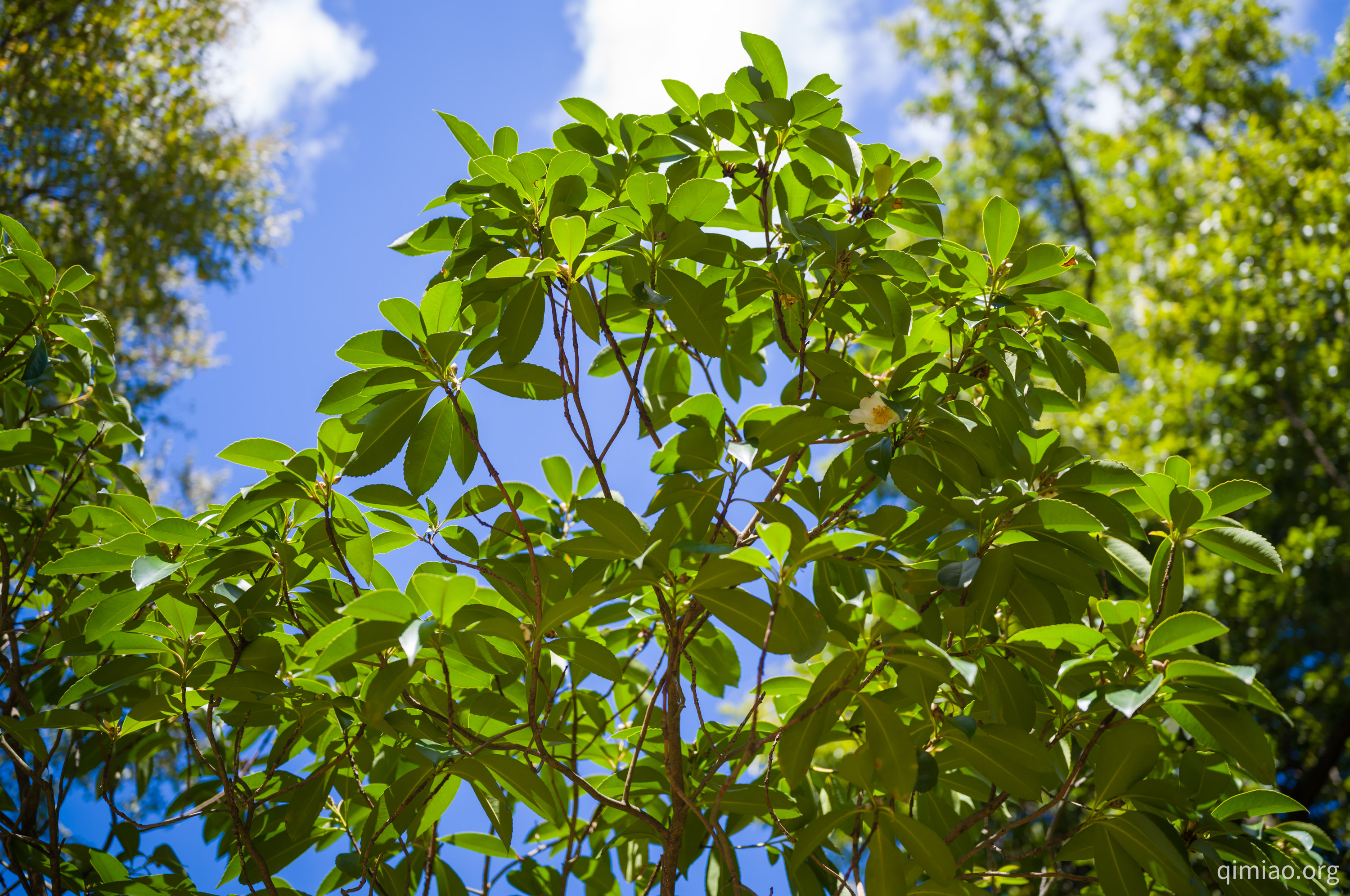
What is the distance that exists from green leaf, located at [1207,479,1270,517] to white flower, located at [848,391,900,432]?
1.41 feet

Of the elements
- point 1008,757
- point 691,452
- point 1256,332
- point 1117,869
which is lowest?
point 1117,869

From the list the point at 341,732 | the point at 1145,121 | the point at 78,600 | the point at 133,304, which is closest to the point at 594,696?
the point at 341,732

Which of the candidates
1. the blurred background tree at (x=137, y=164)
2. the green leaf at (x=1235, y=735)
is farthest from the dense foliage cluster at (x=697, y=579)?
the blurred background tree at (x=137, y=164)

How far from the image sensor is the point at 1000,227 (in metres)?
1.11

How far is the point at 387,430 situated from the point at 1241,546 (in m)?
1.07

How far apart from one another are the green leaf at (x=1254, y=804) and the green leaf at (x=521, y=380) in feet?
3.29

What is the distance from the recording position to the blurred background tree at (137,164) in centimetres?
452

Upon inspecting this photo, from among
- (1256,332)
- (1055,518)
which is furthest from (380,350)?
(1256,332)

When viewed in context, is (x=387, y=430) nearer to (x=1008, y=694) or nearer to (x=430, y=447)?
(x=430, y=447)

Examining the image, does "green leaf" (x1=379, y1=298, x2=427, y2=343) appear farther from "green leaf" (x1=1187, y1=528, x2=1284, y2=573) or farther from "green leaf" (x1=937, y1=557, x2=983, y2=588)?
"green leaf" (x1=1187, y1=528, x2=1284, y2=573)

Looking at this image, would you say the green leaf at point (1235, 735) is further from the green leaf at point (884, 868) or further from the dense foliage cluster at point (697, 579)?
the green leaf at point (884, 868)

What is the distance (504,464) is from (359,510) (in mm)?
467

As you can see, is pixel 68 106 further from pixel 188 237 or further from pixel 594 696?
pixel 594 696

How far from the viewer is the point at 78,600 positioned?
3.75 ft
